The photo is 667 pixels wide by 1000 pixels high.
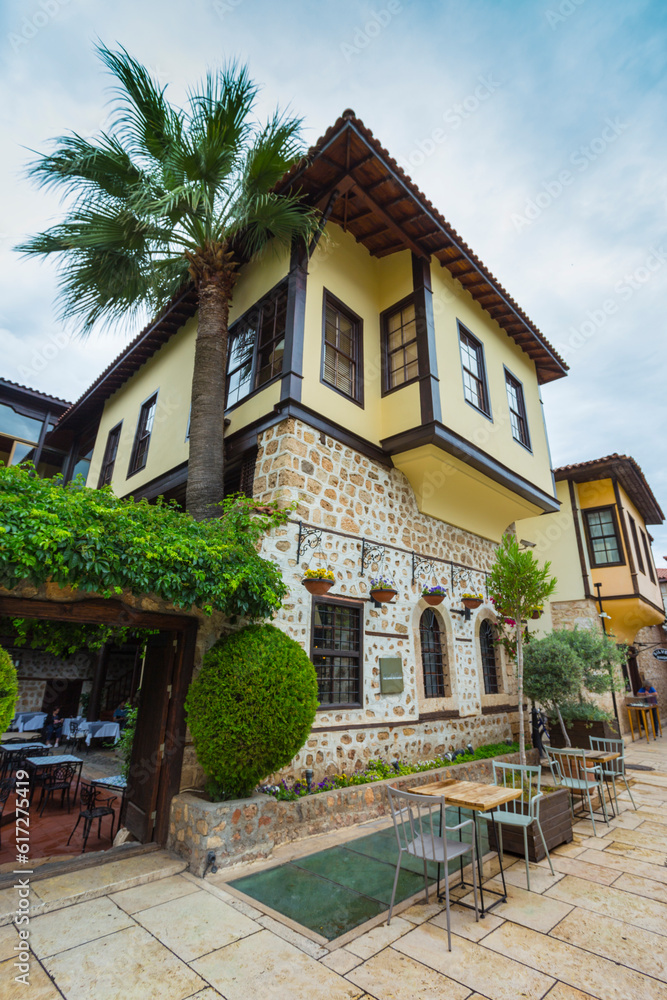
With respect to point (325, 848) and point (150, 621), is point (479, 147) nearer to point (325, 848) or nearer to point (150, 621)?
point (150, 621)

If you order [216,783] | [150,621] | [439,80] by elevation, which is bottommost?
[216,783]

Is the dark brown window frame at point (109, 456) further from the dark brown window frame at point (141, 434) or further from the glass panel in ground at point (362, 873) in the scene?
the glass panel in ground at point (362, 873)

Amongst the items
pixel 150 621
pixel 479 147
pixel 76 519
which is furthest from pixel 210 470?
pixel 479 147

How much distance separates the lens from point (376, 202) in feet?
24.9

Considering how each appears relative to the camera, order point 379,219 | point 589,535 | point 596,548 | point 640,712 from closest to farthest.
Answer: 1. point 379,219
2. point 596,548
3. point 589,535
4. point 640,712

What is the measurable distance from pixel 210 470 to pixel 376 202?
5.25 meters

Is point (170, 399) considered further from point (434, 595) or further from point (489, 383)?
point (434, 595)

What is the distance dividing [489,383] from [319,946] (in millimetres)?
8895

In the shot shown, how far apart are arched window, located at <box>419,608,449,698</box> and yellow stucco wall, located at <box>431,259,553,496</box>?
3309 mm

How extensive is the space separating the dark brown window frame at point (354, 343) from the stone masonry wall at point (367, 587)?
96 centimetres

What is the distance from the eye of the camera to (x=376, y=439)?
7828 mm

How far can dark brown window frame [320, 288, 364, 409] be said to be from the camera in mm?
7336

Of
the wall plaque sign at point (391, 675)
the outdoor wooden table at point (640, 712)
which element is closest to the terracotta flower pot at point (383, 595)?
the wall plaque sign at point (391, 675)

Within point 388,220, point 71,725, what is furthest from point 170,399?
point 71,725
